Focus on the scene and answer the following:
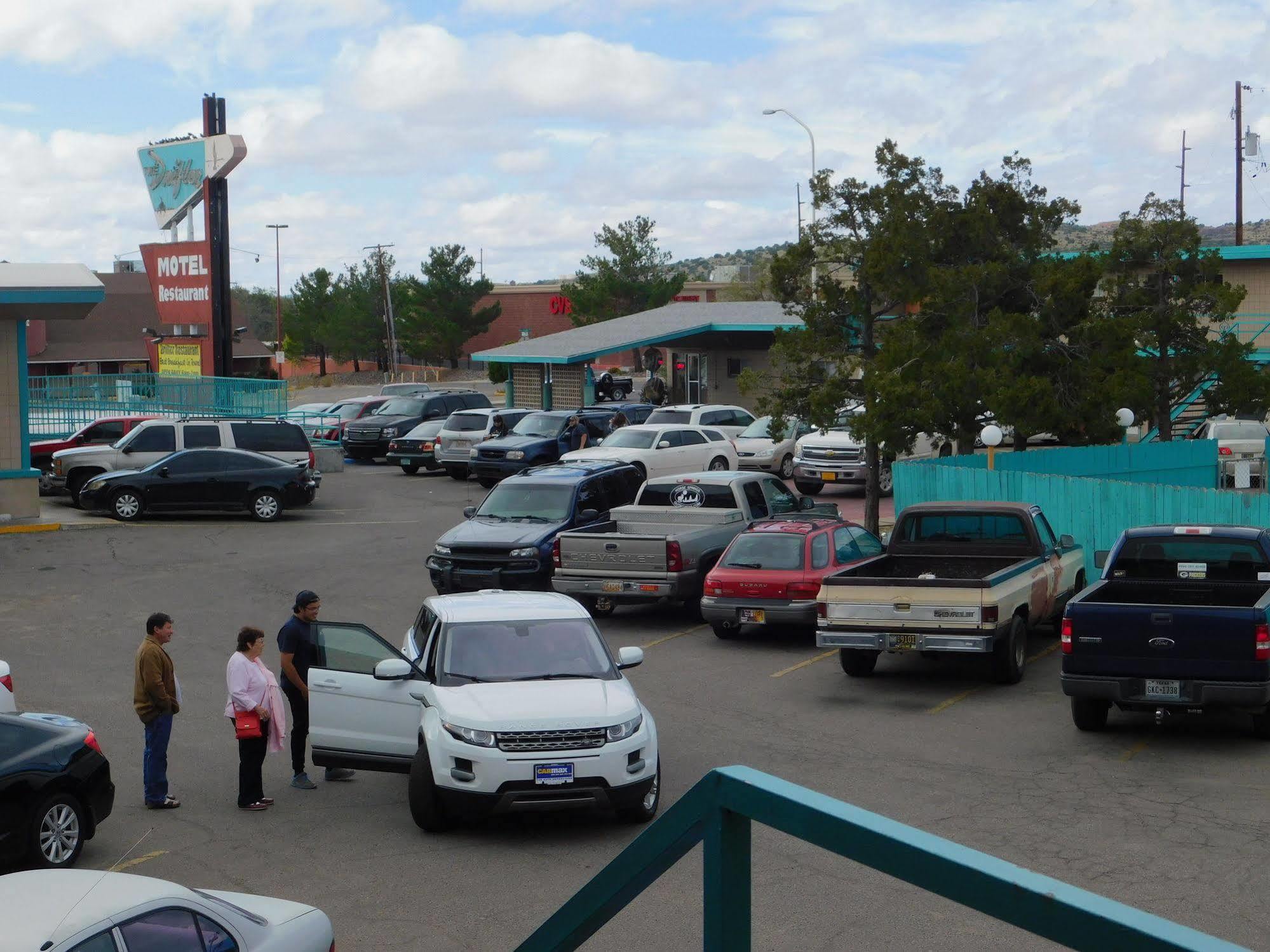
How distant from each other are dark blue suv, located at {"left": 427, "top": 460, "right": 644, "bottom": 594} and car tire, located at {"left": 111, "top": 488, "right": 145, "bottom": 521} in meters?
10.0

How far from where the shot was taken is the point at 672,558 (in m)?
18.8

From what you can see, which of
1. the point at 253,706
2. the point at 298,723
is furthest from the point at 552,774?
the point at 298,723

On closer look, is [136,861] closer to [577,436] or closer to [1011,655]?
[1011,655]

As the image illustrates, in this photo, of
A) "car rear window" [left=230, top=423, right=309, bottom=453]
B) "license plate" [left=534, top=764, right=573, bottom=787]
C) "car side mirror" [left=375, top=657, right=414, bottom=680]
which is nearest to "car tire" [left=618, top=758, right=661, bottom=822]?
"license plate" [left=534, top=764, right=573, bottom=787]

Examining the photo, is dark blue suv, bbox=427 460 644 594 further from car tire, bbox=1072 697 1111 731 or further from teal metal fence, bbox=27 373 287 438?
teal metal fence, bbox=27 373 287 438

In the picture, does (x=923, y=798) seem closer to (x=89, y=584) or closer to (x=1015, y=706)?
(x=1015, y=706)

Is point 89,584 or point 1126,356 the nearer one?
point 89,584

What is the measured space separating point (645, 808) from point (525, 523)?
35.8ft

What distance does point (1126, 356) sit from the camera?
25328 mm

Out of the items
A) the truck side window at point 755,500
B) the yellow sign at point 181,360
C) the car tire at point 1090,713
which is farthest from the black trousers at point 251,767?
the yellow sign at point 181,360

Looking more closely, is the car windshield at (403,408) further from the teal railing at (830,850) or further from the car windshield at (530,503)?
the teal railing at (830,850)

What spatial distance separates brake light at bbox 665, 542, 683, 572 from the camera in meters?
18.8

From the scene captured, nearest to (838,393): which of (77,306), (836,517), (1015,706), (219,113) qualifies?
(836,517)

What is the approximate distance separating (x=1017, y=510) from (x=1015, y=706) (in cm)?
323
